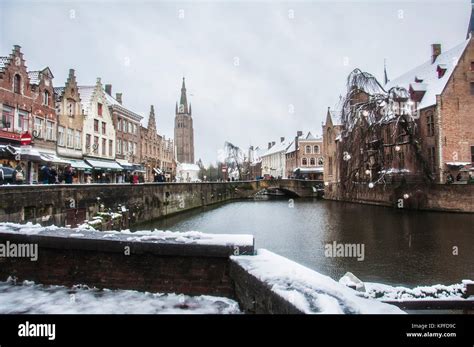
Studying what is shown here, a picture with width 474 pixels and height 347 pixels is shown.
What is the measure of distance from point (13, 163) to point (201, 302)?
75.1ft

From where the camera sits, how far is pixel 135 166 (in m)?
44.9

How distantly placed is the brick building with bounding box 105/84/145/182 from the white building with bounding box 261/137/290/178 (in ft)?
164

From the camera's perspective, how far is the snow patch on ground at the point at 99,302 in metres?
4.71

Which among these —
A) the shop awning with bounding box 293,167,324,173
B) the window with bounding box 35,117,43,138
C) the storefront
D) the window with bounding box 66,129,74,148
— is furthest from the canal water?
the shop awning with bounding box 293,167,324,173

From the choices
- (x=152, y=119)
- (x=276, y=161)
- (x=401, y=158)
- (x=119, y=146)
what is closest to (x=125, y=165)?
(x=119, y=146)

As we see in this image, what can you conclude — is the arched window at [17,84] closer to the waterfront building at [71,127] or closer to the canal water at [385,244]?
the waterfront building at [71,127]

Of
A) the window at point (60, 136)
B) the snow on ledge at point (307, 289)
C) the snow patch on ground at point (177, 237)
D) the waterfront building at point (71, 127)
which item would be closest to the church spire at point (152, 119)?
the waterfront building at point (71, 127)

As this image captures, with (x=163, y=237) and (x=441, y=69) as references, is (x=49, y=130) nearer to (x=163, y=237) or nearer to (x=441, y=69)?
(x=163, y=237)

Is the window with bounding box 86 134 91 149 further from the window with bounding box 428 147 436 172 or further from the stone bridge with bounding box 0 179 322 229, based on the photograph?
the window with bounding box 428 147 436 172

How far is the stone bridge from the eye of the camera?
12.5 meters

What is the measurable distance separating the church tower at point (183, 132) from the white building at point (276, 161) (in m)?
27.9

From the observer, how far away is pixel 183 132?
127562mm
